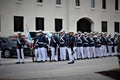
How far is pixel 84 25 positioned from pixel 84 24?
165 mm

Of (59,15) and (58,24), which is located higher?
(59,15)

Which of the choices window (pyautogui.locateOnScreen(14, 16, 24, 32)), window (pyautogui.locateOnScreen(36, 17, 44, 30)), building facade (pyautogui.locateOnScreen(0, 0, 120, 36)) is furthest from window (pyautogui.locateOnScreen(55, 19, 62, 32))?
window (pyautogui.locateOnScreen(14, 16, 24, 32))

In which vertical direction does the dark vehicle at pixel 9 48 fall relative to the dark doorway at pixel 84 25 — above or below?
below

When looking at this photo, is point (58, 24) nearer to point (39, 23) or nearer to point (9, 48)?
point (39, 23)

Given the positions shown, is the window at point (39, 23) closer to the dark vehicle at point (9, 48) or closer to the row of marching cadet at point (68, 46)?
the dark vehicle at point (9, 48)

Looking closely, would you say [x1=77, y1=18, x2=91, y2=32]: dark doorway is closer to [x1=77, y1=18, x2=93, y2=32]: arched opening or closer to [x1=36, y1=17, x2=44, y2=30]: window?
[x1=77, y1=18, x2=93, y2=32]: arched opening

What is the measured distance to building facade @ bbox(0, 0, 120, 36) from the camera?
3234cm

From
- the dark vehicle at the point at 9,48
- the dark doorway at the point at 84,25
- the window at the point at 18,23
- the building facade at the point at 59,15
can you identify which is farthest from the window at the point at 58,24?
the dark vehicle at the point at 9,48

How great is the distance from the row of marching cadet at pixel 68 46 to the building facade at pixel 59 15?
7519 mm

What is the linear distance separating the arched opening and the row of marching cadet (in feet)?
41.1

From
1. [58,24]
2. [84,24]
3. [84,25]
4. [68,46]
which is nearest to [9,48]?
[68,46]

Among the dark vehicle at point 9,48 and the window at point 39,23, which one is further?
the window at point 39,23

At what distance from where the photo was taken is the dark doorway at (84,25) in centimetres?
4047

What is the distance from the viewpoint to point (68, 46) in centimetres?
2125
